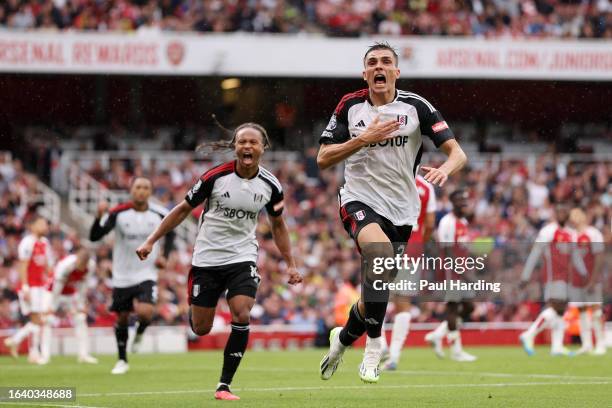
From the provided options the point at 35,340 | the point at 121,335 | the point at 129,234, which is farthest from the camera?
the point at 35,340

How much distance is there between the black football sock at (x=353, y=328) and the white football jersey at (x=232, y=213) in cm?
153

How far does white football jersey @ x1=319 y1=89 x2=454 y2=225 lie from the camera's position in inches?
387

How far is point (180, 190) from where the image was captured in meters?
29.1

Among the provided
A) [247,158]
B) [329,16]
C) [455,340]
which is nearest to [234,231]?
[247,158]

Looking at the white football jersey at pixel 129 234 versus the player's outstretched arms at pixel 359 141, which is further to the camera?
the white football jersey at pixel 129 234

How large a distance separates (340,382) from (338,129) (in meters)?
3.93

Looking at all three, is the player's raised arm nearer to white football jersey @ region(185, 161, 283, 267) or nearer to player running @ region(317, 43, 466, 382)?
player running @ region(317, 43, 466, 382)

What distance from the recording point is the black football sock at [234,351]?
10.9 meters

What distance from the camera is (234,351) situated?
35.9ft

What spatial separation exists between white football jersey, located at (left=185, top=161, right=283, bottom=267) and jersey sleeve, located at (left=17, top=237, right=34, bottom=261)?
798cm

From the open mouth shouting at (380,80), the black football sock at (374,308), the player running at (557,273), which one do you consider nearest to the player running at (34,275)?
the player running at (557,273)

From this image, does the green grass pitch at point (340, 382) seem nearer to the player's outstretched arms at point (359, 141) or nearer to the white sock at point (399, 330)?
the white sock at point (399, 330)

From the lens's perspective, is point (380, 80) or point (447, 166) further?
point (380, 80)

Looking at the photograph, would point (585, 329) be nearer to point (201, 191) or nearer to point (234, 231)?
point (234, 231)
